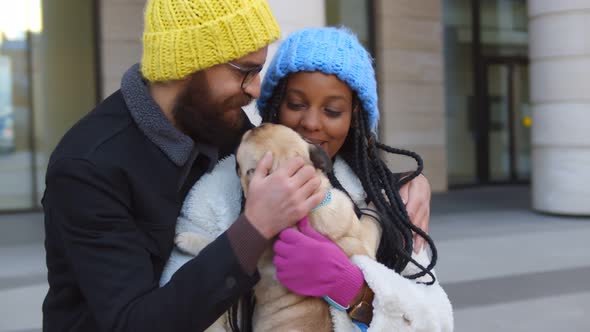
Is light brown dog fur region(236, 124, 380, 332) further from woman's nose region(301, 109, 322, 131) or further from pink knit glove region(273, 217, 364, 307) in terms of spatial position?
woman's nose region(301, 109, 322, 131)

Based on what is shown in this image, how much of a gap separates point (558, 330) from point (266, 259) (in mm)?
4000

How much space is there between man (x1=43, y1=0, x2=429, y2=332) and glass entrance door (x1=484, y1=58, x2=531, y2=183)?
574 inches

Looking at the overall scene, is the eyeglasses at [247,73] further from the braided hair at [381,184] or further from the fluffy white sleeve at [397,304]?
the fluffy white sleeve at [397,304]

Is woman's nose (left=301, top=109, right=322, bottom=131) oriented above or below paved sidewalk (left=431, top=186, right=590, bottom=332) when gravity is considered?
above

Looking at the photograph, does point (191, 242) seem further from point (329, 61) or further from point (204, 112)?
point (329, 61)

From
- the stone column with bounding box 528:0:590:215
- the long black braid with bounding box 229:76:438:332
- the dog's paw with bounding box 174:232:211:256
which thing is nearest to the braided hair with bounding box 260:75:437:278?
the long black braid with bounding box 229:76:438:332

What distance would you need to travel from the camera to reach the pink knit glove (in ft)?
6.00

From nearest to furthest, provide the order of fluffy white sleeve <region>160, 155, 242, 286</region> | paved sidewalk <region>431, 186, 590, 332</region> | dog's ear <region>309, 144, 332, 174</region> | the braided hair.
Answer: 1. fluffy white sleeve <region>160, 155, 242, 286</region>
2. dog's ear <region>309, 144, 332, 174</region>
3. the braided hair
4. paved sidewalk <region>431, 186, 590, 332</region>

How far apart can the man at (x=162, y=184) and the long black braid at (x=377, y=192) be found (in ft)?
1.01

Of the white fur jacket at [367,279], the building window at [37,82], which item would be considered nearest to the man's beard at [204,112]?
the white fur jacket at [367,279]

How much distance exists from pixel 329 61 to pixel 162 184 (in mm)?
763

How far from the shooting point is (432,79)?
46.2 feet

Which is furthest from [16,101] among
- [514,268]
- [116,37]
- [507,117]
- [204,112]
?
[204,112]

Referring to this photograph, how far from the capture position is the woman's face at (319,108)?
231 centimetres
